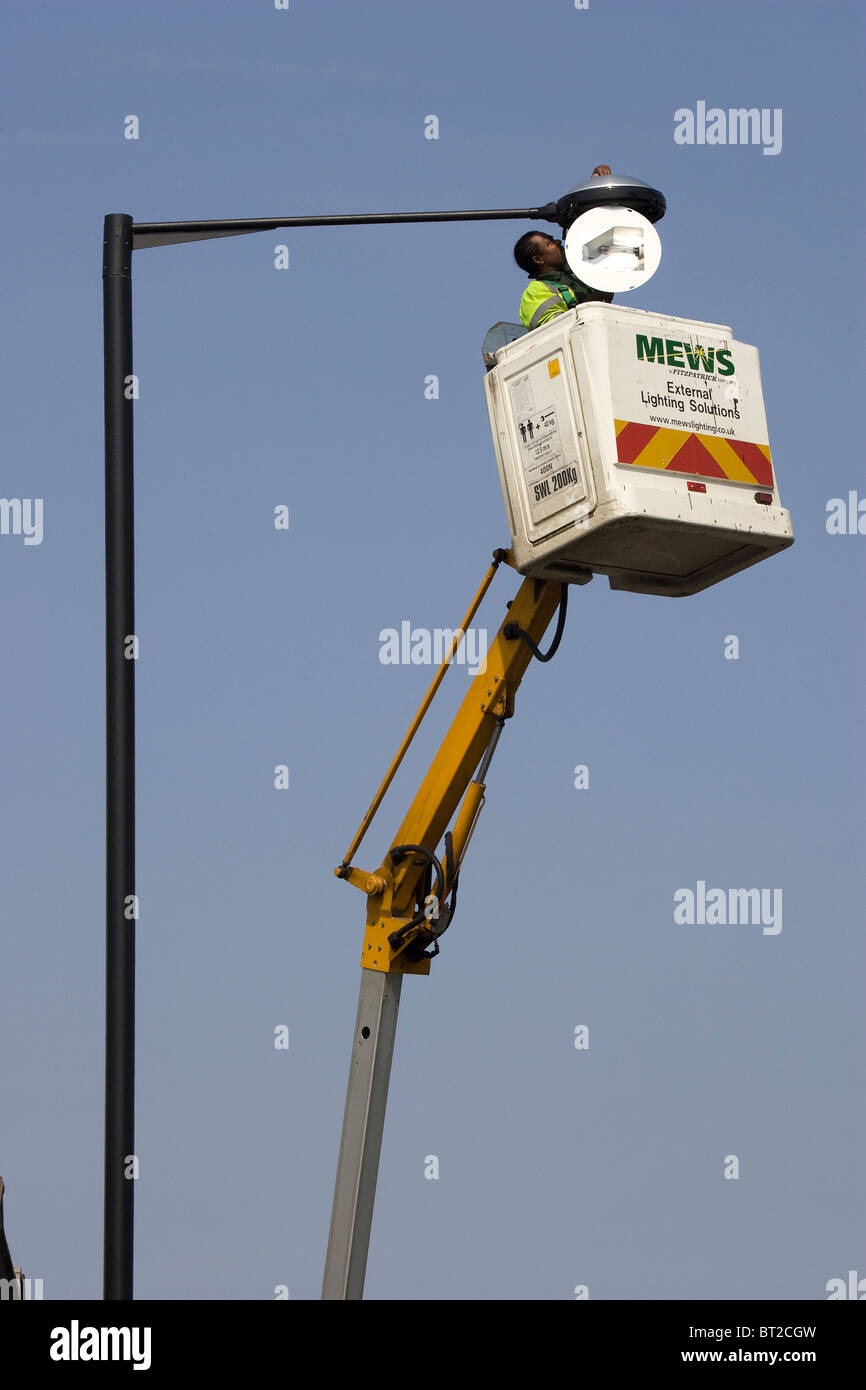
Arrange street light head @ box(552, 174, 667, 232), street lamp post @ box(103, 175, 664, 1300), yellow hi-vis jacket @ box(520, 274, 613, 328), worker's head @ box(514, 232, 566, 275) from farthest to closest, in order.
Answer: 1. worker's head @ box(514, 232, 566, 275)
2. yellow hi-vis jacket @ box(520, 274, 613, 328)
3. street light head @ box(552, 174, 667, 232)
4. street lamp post @ box(103, 175, 664, 1300)

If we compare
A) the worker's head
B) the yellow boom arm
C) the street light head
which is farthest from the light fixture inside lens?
the yellow boom arm

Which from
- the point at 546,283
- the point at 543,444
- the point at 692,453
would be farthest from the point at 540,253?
the point at 692,453

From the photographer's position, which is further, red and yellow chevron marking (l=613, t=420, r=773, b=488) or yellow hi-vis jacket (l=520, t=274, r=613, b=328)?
yellow hi-vis jacket (l=520, t=274, r=613, b=328)

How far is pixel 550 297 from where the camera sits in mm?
10477

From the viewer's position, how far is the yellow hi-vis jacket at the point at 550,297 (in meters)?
10.4

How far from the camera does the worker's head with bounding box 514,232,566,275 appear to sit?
10688 millimetres

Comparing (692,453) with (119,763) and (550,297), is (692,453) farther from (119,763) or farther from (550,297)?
(119,763)

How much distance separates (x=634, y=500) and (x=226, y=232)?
258cm

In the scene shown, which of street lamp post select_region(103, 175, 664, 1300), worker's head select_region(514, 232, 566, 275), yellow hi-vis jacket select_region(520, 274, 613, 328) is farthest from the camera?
worker's head select_region(514, 232, 566, 275)

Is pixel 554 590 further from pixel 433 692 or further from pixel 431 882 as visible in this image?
pixel 431 882

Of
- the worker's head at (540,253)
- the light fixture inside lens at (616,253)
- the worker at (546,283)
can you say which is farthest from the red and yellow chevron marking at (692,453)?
the worker's head at (540,253)

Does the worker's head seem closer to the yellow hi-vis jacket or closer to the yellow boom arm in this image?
the yellow hi-vis jacket

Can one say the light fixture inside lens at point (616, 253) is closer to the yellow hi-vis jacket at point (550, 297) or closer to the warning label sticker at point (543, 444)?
the warning label sticker at point (543, 444)
